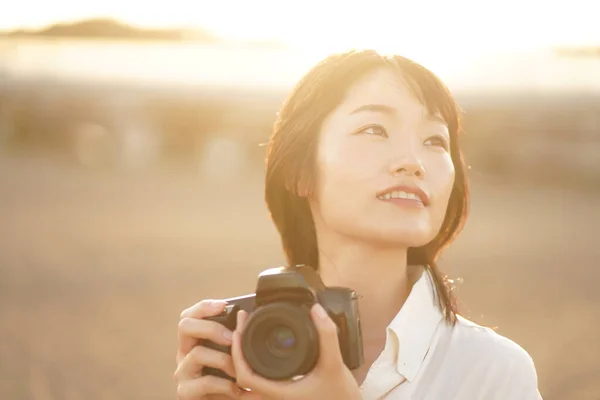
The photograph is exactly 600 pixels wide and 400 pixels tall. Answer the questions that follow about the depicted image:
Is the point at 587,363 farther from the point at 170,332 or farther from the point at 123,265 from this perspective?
the point at 123,265

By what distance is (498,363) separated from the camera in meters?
2.23

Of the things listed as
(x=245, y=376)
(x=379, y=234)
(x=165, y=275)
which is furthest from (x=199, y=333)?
(x=165, y=275)

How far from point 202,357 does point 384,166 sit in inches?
24.3

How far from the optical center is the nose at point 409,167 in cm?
228

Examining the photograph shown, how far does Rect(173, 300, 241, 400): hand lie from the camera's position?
7.38ft

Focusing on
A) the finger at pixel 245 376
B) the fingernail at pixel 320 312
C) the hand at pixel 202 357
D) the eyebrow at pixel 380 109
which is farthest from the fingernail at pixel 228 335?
the eyebrow at pixel 380 109

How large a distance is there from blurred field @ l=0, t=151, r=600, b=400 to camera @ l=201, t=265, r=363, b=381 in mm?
512

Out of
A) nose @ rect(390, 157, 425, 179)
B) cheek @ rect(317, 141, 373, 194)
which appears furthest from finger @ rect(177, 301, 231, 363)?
nose @ rect(390, 157, 425, 179)

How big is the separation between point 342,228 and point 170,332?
611 centimetres

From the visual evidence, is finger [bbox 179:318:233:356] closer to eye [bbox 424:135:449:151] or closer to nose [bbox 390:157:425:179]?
nose [bbox 390:157:425:179]

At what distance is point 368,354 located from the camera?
2.38 meters

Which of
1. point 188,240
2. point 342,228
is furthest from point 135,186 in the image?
point 342,228

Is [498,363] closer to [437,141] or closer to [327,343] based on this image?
[327,343]

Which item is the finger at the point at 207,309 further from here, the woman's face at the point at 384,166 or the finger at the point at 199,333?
the woman's face at the point at 384,166
